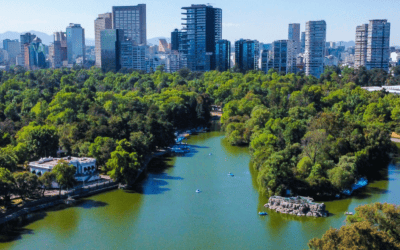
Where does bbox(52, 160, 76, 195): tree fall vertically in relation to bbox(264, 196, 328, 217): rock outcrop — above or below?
above

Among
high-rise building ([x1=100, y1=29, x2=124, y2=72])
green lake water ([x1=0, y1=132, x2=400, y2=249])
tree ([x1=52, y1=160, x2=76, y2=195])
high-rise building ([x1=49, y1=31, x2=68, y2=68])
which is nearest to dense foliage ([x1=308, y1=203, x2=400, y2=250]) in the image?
green lake water ([x1=0, y1=132, x2=400, y2=249])

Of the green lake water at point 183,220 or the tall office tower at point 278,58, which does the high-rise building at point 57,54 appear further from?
the green lake water at point 183,220

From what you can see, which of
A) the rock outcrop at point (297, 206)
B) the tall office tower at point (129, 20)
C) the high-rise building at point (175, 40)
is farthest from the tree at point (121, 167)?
the tall office tower at point (129, 20)

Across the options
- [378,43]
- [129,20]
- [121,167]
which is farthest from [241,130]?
[129,20]

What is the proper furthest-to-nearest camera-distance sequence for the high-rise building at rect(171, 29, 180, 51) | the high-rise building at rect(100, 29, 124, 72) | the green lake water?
the high-rise building at rect(171, 29, 180, 51) < the high-rise building at rect(100, 29, 124, 72) < the green lake water

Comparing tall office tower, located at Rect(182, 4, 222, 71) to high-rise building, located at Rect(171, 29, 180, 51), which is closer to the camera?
tall office tower, located at Rect(182, 4, 222, 71)

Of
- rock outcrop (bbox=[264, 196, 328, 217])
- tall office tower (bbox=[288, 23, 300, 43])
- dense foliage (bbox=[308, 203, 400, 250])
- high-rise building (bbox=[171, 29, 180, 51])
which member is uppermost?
tall office tower (bbox=[288, 23, 300, 43])

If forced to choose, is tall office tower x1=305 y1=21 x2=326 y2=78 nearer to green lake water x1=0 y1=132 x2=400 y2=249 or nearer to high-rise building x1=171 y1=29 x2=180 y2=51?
high-rise building x1=171 y1=29 x2=180 y2=51

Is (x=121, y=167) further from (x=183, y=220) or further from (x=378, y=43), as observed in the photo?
(x=378, y=43)
